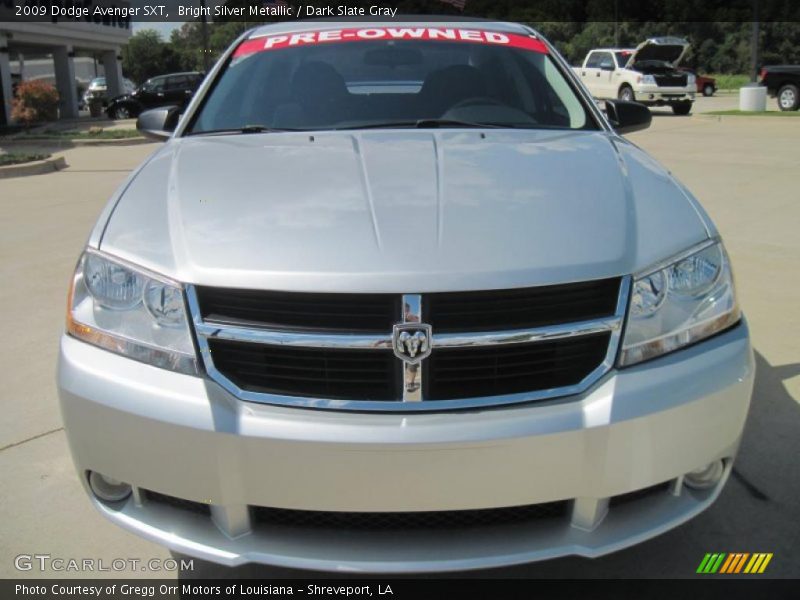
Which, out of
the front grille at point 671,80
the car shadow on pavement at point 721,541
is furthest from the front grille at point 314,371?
the front grille at point 671,80

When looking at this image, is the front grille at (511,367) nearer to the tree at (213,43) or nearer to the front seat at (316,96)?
the front seat at (316,96)

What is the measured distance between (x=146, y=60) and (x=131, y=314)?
252 feet

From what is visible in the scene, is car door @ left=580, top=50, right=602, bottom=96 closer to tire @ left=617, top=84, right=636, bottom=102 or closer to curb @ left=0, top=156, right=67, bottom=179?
tire @ left=617, top=84, right=636, bottom=102

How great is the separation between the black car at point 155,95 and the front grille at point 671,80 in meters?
15.9

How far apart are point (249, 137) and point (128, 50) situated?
77457 millimetres

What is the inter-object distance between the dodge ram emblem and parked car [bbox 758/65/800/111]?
2236cm

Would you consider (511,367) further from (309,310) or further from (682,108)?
(682,108)

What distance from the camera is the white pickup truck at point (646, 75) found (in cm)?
2230

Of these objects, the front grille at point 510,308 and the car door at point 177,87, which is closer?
the front grille at point 510,308

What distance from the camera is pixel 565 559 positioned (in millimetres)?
2352

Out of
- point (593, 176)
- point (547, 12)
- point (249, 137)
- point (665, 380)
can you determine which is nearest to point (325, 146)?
point (249, 137)

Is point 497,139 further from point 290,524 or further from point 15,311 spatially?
point 15,311

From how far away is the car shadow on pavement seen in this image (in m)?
2.30

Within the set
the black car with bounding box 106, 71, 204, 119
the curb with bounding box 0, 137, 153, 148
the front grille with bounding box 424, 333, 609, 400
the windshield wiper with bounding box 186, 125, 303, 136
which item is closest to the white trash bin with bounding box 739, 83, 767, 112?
the curb with bounding box 0, 137, 153, 148
